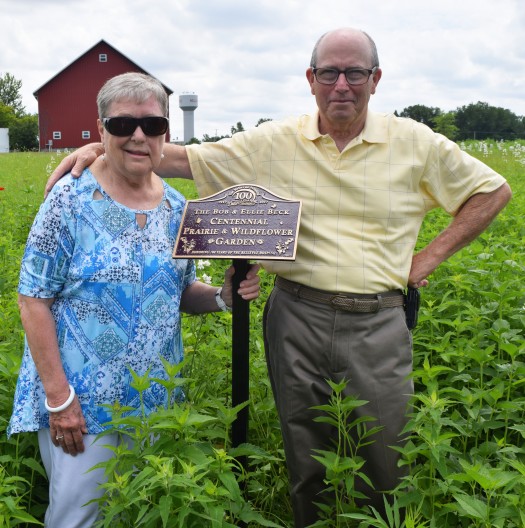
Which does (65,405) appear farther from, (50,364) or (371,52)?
(371,52)

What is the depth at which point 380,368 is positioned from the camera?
3658 millimetres

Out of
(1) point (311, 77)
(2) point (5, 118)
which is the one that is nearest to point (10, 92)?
(2) point (5, 118)

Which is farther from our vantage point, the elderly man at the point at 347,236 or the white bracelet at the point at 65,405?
the elderly man at the point at 347,236

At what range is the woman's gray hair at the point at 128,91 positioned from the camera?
3.26 metres

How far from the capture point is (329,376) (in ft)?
12.1

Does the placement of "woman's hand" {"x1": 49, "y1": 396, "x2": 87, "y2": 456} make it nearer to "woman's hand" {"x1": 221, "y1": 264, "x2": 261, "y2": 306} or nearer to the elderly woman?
the elderly woman

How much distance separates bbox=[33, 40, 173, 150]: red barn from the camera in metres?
51.4

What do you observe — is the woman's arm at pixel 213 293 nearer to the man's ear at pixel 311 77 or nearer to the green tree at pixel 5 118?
the man's ear at pixel 311 77

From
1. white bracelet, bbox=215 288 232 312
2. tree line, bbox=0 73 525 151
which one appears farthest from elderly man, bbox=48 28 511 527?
tree line, bbox=0 73 525 151

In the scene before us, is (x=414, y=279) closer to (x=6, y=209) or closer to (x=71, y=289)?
(x=71, y=289)

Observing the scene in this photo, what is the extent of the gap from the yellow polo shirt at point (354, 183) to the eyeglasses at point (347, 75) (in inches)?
9.2

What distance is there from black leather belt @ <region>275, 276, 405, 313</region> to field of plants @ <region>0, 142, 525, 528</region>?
0.44m

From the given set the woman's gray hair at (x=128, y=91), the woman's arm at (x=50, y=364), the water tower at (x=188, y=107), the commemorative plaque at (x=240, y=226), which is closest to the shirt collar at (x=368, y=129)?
the commemorative plaque at (x=240, y=226)

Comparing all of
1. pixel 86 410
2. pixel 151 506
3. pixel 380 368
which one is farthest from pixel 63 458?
pixel 380 368
